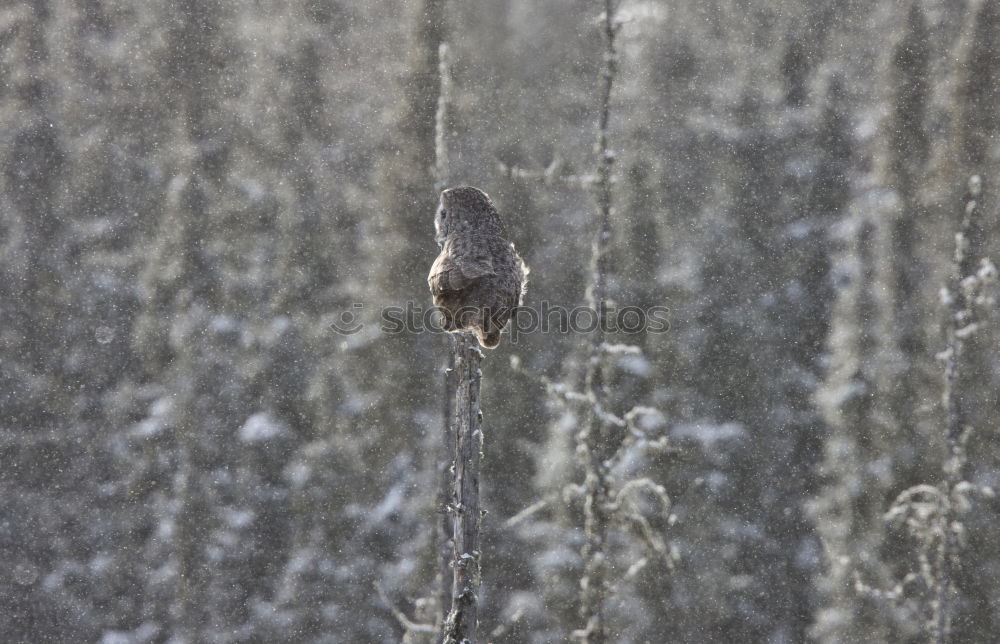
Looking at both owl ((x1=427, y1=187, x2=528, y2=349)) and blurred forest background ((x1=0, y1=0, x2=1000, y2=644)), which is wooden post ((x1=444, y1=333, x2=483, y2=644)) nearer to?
owl ((x1=427, y1=187, x2=528, y2=349))

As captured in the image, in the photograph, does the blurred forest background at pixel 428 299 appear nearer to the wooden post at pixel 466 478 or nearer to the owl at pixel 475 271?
the owl at pixel 475 271

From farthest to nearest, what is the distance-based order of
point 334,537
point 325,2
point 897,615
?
point 325,2 → point 334,537 → point 897,615

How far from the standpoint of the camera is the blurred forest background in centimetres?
723

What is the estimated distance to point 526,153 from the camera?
7676mm

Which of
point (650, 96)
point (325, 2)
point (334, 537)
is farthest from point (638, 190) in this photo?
point (334, 537)

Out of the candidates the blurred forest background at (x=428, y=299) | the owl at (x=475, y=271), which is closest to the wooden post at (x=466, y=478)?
the owl at (x=475, y=271)

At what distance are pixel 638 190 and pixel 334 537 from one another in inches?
175

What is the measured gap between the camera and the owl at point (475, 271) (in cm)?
313

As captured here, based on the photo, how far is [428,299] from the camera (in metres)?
7.73

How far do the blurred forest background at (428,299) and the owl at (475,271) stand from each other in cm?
383

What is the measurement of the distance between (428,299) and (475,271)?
15.1 ft

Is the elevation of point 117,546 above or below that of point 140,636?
above

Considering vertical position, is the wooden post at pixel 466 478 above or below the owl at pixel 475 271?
below

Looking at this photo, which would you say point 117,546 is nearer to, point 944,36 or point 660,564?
point 660,564
